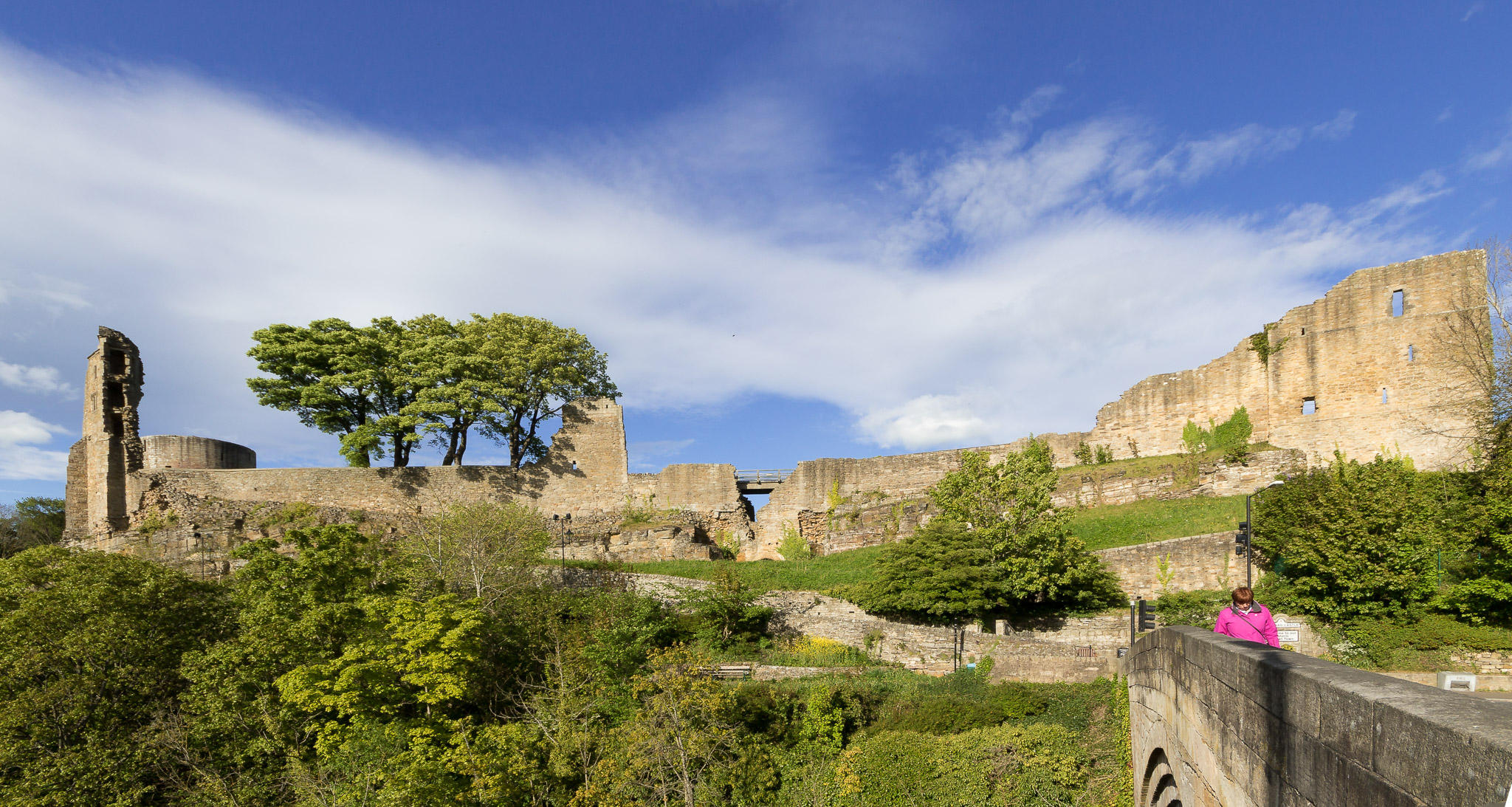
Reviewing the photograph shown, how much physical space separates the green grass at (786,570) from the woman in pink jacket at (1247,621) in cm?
1878

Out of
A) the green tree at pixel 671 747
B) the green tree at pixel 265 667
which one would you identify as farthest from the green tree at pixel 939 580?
the green tree at pixel 265 667

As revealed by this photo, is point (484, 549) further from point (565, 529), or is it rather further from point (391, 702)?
point (391, 702)

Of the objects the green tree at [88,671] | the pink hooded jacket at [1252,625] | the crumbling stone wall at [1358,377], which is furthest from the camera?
the crumbling stone wall at [1358,377]

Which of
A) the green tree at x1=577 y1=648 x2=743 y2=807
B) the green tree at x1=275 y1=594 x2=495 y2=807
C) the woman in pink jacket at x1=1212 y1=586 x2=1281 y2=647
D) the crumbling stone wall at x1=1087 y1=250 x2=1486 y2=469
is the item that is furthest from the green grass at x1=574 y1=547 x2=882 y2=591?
the woman in pink jacket at x1=1212 y1=586 x2=1281 y2=647

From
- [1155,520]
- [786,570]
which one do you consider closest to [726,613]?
[786,570]

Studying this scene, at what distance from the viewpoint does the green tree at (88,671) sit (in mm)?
14406

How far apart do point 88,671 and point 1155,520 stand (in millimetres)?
29668

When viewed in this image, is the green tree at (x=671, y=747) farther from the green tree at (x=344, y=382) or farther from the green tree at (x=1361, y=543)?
the green tree at (x=344, y=382)

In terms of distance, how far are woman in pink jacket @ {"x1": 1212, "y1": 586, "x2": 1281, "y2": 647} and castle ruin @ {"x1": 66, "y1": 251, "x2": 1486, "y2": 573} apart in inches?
874

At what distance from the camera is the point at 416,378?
29.5 m

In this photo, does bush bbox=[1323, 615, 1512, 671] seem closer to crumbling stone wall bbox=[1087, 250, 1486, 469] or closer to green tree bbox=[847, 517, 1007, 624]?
green tree bbox=[847, 517, 1007, 624]

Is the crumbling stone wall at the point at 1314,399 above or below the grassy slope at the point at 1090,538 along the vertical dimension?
above

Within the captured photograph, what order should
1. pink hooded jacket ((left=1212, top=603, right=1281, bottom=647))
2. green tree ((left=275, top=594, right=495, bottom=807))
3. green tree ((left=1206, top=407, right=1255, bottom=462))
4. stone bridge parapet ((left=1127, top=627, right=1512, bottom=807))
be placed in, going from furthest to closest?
1. green tree ((left=1206, top=407, right=1255, bottom=462))
2. green tree ((left=275, top=594, right=495, bottom=807))
3. pink hooded jacket ((left=1212, top=603, right=1281, bottom=647))
4. stone bridge parapet ((left=1127, top=627, right=1512, bottom=807))

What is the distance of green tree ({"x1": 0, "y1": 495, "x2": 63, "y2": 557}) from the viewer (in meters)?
34.7
